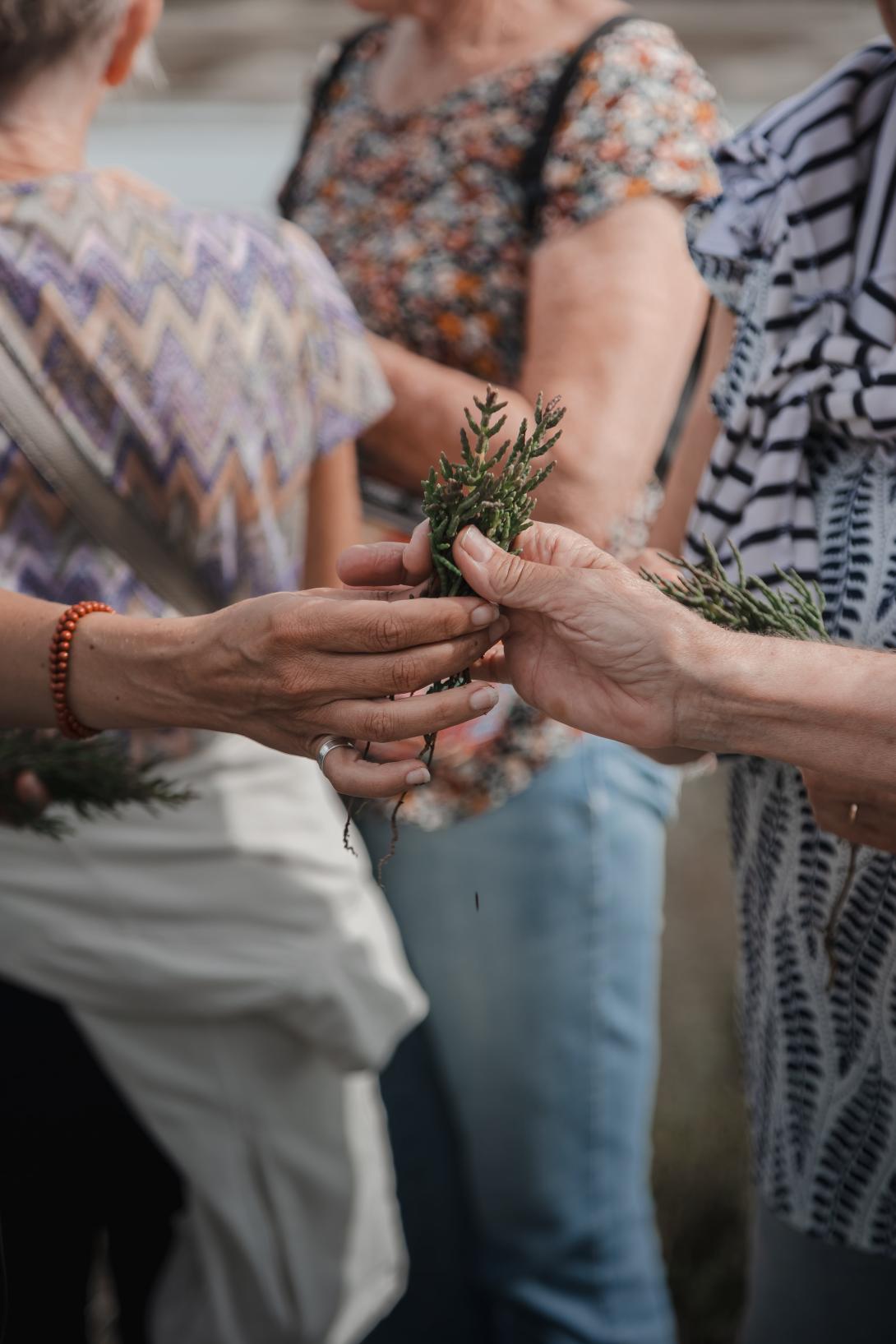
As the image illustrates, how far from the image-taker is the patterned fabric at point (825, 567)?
120 cm

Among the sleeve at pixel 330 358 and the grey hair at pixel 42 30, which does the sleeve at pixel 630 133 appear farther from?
the grey hair at pixel 42 30

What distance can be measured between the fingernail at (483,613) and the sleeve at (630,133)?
778 mm

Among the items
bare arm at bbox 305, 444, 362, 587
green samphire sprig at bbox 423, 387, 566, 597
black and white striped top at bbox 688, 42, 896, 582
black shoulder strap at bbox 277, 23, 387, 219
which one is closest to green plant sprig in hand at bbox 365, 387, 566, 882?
green samphire sprig at bbox 423, 387, 566, 597

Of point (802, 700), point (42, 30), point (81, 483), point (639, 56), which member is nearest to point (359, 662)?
point (802, 700)

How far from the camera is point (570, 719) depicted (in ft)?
3.68

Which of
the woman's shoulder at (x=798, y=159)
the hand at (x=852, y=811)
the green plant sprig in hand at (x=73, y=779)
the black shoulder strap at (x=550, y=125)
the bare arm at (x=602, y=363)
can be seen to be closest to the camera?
the hand at (x=852, y=811)

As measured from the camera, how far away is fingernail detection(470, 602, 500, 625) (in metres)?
1.03

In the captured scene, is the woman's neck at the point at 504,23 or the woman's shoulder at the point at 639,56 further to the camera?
the woman's neck at the point at 504,23

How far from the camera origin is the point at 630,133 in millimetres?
1579

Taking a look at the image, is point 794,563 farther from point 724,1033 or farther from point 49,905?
point 724,1033

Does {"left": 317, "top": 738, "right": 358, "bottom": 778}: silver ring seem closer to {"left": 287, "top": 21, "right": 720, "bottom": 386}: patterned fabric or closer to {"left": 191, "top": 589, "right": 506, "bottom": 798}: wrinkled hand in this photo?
{"left": 191, "top": 589, "right": 506, "bottom": 798}: wrinkled hand

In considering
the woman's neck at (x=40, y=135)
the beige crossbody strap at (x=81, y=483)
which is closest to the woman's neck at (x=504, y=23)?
the woman's neck at (x=40, y=135)

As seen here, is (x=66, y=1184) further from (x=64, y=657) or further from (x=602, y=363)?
(x=602, y=363)

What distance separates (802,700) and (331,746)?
1.34ft
